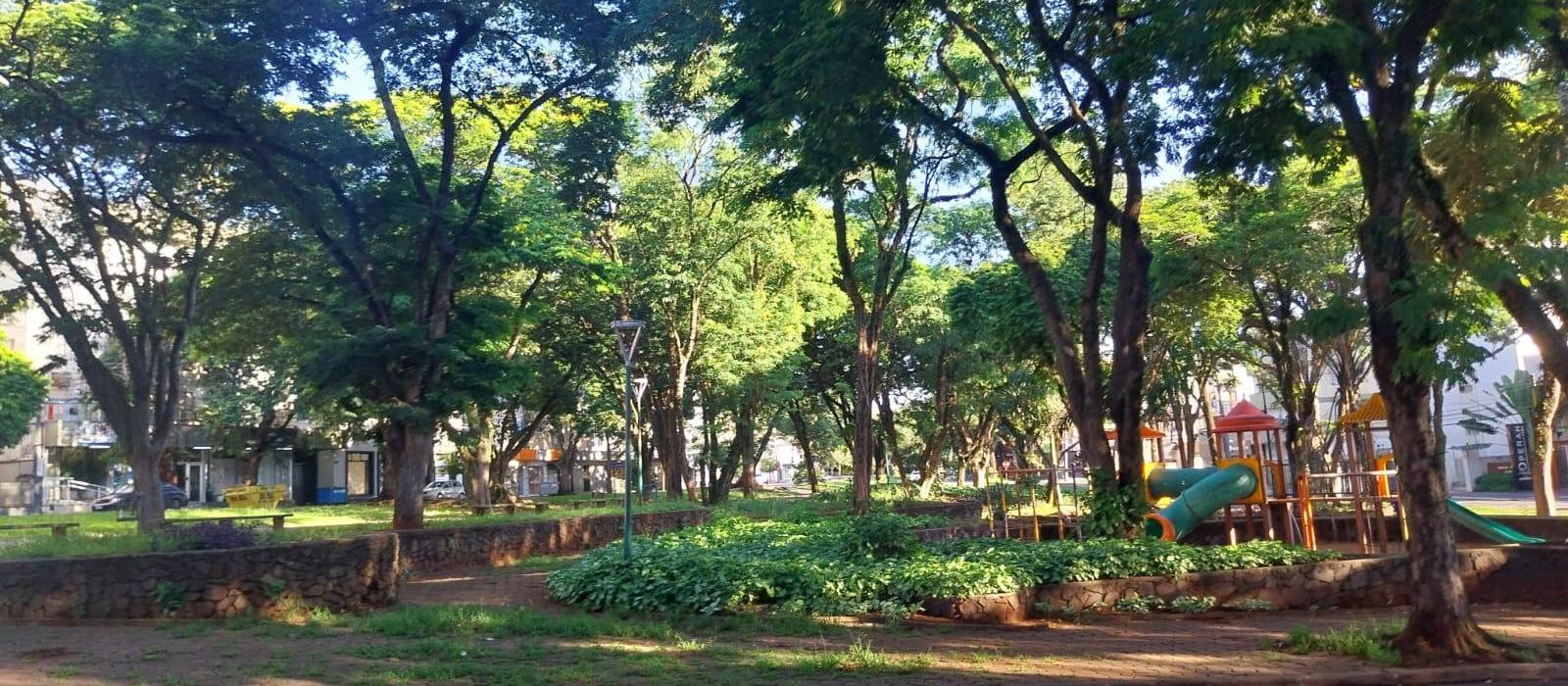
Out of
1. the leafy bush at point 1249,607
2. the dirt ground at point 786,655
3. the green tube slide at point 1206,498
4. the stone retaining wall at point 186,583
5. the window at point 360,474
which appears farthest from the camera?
the window at point 360,474

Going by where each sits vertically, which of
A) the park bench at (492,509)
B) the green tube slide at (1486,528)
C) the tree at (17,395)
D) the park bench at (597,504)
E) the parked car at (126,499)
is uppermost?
the tree at (17,395)

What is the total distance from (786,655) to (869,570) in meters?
2.95

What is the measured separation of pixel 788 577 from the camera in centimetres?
1230

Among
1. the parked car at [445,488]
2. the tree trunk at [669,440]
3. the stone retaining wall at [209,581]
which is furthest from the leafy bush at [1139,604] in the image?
the parked car at [445,488]

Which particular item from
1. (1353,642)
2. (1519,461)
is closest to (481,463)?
(1353,642)

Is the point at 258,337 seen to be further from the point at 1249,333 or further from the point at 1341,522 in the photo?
the point at 1249,333

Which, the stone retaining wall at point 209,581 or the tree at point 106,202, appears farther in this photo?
the tree at point 106,202

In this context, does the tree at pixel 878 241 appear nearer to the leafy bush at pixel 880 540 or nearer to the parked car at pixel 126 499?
the leafy bush at pixel 880 540

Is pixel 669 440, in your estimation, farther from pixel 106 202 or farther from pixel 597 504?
pixel 106 202

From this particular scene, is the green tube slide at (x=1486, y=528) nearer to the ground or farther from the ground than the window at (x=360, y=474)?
nearer to the ground

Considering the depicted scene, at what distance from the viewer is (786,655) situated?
9547 millimetres

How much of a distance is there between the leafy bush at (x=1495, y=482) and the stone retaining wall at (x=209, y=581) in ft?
165

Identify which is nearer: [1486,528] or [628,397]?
[1486,528]

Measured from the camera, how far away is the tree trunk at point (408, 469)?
19.9 metres
